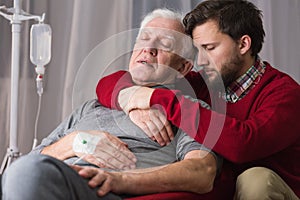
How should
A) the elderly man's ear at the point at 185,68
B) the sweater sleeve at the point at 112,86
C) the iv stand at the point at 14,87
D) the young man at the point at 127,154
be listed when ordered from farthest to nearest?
the iv stand at the point at 14,87 → the elderly man's ear at the point at 185,68 → the sweater sleeve at the point at 112,86 → the young man at the point at 127,154

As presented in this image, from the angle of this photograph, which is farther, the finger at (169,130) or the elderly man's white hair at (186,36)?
the elderly man's white hair at (186,36)

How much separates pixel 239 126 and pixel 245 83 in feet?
0.94

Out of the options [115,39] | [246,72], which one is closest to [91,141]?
[246,72]

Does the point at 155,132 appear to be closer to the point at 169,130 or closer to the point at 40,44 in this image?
the point at 169,130

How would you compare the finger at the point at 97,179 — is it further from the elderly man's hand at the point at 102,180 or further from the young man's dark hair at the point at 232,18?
the young man's dark hair at the point at 232,18

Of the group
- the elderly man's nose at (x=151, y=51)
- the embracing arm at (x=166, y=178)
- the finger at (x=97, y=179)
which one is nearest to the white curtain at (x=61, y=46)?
the elderly man's nose at (x=151, y=51)

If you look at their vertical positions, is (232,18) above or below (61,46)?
above

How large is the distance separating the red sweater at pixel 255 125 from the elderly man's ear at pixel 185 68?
0.64 ft

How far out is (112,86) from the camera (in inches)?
68.8

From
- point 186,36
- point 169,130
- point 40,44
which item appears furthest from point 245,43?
point 40,44

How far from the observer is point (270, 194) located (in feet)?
4.69

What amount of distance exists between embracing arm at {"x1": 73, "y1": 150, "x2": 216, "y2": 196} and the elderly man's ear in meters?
0.44

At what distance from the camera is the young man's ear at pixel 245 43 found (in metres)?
1.79

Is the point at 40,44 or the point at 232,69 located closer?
the point at 232,69
